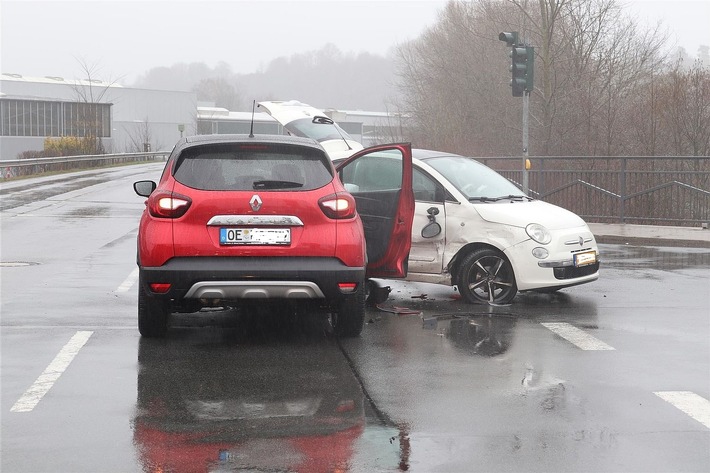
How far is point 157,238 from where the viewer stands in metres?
8.12

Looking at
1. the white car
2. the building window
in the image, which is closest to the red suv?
the white car

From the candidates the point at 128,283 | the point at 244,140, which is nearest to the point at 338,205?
the point at 244,140

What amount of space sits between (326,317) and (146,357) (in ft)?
8.03

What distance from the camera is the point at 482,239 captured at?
35.3 feet

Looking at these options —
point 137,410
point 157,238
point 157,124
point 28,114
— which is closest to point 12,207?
point 157,238

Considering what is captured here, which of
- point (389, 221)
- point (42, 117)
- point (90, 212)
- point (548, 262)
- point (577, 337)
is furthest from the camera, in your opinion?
point (42, 117)

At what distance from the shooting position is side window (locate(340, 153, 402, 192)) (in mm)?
11148

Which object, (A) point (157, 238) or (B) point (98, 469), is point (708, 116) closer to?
(A) point (157, 238)

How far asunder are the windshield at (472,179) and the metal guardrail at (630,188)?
9901 mm

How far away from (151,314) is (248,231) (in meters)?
1.15

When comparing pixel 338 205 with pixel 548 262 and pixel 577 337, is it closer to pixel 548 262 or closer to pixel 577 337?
pixel 577 337

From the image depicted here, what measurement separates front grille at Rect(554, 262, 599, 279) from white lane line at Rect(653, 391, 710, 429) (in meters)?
3.81

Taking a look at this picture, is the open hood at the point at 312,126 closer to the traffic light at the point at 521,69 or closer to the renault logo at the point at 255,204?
the traffic light at the point at 521,69

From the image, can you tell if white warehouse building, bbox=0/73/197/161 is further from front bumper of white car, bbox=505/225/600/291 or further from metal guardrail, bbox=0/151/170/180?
front bumper of white car, bbox=505/225/600/291
